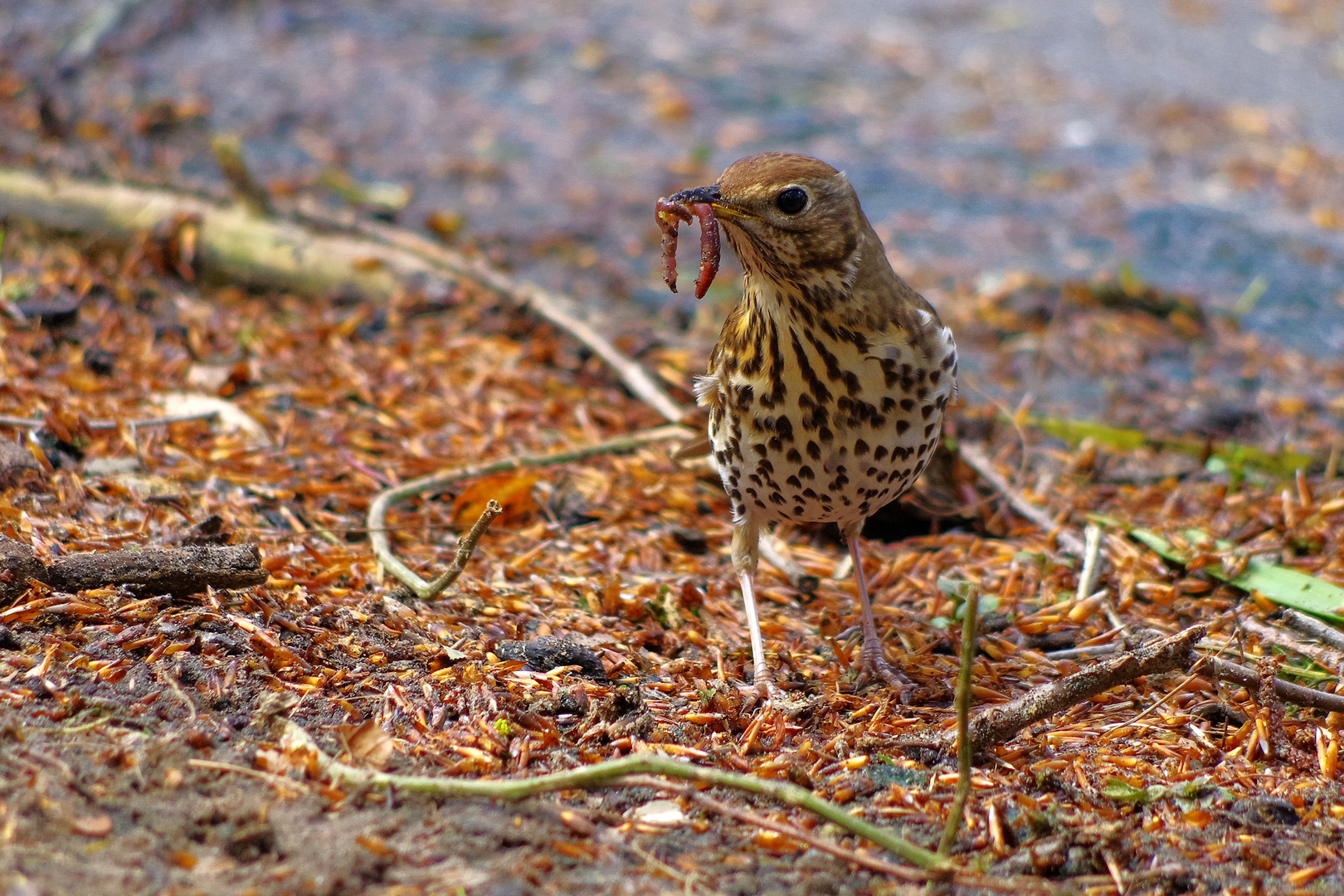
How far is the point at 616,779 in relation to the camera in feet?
8.25

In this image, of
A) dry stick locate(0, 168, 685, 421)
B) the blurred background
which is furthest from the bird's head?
dry stick locate(0, 168, 685, 421)

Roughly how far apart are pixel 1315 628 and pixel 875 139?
6.53 m

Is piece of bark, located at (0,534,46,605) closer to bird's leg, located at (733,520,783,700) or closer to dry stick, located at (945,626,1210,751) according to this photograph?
bird's leg, located at (733,520,783,700)

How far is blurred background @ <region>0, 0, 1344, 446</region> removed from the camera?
6.78m

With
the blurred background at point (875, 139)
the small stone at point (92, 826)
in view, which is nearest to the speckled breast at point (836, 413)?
the blurred background at point (875, 139)

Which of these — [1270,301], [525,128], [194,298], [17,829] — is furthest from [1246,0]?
[17,829]

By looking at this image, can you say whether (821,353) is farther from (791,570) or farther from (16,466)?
(16,466)

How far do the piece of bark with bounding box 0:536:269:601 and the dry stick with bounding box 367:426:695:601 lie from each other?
1.63 feet

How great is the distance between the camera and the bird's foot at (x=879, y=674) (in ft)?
11.3

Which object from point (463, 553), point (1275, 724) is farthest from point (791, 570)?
point (1275, 724)

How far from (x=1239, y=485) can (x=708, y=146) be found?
525 cm

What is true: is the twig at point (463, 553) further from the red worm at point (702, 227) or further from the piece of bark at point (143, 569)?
the red worm at point (702, 227)

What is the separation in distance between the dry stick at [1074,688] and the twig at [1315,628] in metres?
0.97

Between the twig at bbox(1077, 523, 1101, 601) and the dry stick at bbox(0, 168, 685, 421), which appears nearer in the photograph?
the twig at bbox(1077, 523, 1101, 601)
